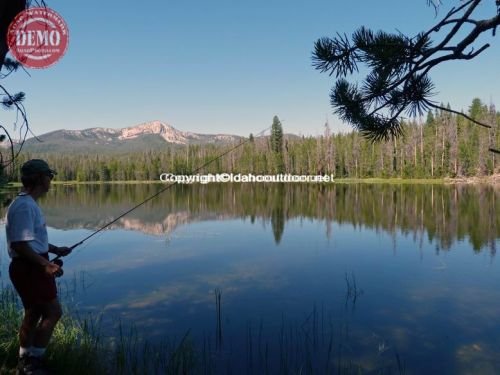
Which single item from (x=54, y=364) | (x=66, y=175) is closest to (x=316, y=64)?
(x=54, y=364)

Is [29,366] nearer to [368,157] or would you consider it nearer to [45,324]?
[45,324]

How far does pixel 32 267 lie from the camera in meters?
4.18

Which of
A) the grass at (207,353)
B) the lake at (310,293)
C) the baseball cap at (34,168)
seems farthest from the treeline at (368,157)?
the baseball cap at (34,168)

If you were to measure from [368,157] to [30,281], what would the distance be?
98.5 metres

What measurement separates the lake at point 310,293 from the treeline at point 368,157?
35.2 m

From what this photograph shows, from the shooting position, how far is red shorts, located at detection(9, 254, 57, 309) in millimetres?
4180

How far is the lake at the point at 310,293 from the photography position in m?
8.12

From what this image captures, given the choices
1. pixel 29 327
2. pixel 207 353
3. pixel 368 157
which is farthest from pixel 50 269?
pixel 368 157

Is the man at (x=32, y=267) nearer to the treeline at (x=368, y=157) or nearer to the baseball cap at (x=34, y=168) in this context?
the baseball cap at (x=34, y=168)

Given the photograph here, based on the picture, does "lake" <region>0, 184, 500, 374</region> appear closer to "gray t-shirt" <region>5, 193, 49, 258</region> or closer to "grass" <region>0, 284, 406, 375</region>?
"grass" <region>0, 284, 406, 375</region>

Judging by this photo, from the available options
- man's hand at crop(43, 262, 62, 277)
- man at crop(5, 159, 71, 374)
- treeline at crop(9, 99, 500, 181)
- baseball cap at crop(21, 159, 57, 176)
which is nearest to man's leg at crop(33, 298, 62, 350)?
man at crop(5, 159, 71, 374)

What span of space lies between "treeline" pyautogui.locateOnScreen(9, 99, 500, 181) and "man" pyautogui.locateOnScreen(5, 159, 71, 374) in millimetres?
51501

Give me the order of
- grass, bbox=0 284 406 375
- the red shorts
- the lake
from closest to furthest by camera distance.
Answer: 1. the red shorts
2. grass, bbox=0 284 406 375
3. the lake

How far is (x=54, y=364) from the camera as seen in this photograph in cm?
538
